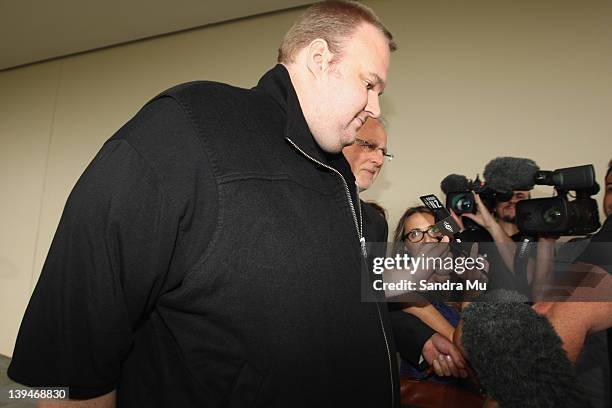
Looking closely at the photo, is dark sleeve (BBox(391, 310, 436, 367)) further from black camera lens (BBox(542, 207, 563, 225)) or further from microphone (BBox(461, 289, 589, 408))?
microphone (BBox(461, 289, 589, 408))

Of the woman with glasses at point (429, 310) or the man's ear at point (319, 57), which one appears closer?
the man's ear at point (319, 57)

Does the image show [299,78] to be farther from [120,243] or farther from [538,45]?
[538,45]

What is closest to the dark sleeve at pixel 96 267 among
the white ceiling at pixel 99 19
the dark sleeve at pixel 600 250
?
Answer: the dark sleeve at pixel 600 250

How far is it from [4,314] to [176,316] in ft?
10.8

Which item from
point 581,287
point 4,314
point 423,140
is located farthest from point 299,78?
point 4,314

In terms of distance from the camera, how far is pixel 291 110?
2.47ft

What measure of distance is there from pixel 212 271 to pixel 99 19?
8.93 feet

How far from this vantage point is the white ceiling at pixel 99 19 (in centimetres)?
242

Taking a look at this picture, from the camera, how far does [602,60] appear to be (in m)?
1.69

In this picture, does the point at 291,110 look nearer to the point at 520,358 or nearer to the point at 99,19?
the point at 520,358

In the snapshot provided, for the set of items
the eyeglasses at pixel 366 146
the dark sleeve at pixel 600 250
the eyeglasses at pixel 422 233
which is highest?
the eyeglasses at pixel 366 146

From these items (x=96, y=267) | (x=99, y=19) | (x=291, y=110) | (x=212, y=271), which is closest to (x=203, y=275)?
(x=212, y=271)

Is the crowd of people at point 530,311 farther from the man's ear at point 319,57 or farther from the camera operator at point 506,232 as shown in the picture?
the man's ear at point 319,57

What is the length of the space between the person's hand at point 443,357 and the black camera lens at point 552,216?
409mm
